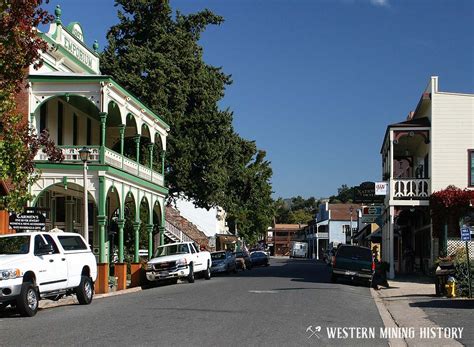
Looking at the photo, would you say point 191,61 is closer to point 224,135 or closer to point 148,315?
point 224,135

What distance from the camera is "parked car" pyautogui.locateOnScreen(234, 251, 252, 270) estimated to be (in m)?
47.5

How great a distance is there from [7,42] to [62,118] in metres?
16.0

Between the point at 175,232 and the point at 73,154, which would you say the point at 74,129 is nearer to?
the point at 73,154

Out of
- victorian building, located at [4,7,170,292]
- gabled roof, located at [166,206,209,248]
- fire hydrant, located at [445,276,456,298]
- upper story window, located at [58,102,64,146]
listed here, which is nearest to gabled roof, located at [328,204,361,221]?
gabled roof, located at [166,206,209,248]

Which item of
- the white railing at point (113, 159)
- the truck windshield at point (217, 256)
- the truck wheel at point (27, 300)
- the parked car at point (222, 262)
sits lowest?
the parked car at point (222, 262)

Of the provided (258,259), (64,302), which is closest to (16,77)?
(64,302)

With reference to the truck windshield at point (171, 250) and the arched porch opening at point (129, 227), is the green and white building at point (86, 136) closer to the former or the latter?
the truck windshield at point (171, 250)

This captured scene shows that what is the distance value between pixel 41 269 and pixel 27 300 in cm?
113

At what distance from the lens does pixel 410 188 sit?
33.9 metres

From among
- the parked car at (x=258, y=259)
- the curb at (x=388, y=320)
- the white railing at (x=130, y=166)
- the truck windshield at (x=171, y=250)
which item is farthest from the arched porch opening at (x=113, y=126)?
the parked car at (x=258, y=259)

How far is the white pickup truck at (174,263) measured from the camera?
2912cm

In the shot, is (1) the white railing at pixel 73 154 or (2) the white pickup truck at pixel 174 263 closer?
(1) the white railing at pixel 73 154

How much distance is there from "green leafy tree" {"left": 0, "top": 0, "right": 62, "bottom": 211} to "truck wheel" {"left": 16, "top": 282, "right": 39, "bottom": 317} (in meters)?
3.39

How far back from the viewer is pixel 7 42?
1588 cm
